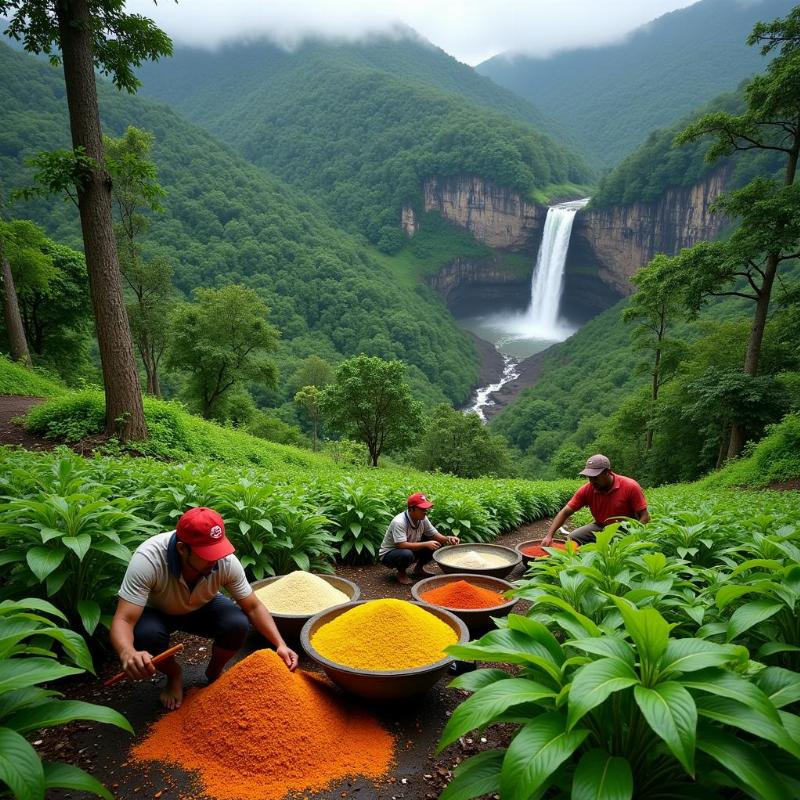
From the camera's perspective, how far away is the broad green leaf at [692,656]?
1.71m

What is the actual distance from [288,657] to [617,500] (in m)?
3.72

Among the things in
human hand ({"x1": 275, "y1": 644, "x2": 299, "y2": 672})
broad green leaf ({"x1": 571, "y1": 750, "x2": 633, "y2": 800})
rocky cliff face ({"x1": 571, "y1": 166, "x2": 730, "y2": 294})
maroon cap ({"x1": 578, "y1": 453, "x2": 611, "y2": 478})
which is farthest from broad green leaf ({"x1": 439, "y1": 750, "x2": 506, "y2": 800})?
rocky cliff face ({"x1": 571, "y1": 166, "x2": 730, "y2": 294})

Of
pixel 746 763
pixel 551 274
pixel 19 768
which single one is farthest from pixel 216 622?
pixel 551 274

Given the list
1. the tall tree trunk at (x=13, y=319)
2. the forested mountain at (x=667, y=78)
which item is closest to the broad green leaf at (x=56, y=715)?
the tall tree trunk at (x=13, y=319)

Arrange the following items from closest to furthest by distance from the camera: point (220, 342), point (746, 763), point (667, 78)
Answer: point (746, 763), point (220, 342), point (667, 78)

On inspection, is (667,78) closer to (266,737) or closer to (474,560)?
(474,560)

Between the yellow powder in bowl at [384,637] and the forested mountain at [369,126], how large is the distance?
371 ft

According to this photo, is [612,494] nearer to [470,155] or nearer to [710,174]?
[710,174]

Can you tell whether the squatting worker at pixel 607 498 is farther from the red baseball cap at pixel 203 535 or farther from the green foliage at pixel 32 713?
the green foliage at pixel 32 713

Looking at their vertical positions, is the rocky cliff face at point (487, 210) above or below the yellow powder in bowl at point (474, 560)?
above

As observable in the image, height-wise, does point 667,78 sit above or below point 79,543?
above

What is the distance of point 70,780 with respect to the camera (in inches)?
68.6

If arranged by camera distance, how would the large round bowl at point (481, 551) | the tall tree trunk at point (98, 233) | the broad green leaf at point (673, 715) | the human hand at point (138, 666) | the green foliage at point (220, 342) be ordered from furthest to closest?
the green foliage at point (220, 342) < the tall tree trunk at point (98, 233) < the large round bowl at point (481, 551) < the human hand at point (138, 666) < the broad green leaf at point (673, 715)

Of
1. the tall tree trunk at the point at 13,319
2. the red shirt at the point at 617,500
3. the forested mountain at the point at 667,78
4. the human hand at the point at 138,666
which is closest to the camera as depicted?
the human hand at the point at 138,666
